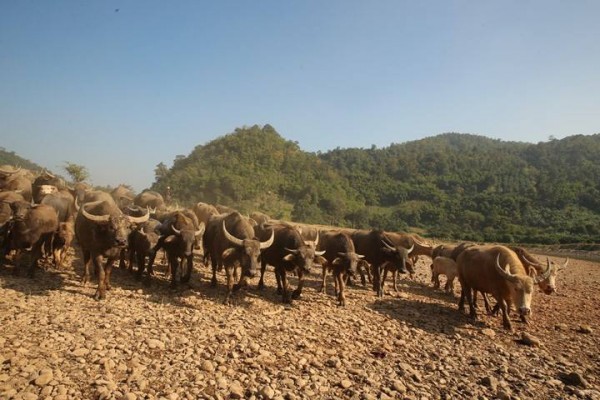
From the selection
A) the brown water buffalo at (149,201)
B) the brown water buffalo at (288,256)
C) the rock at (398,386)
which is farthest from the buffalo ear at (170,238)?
the brown water buffalo at (149,201)

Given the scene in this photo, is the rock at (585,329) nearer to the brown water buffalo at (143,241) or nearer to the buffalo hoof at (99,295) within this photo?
the brown water buffalo at (143,241)

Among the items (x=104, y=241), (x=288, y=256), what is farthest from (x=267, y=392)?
(x=104, y=241)

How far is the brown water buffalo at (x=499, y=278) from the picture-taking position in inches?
340

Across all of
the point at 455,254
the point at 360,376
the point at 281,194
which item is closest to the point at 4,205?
the point at 360,376

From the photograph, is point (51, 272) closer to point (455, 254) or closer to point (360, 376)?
point (360, 376)

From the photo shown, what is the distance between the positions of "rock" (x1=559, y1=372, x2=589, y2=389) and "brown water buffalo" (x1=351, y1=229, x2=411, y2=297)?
18.4 ft

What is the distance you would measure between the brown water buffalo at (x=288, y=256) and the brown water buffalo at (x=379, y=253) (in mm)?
2820

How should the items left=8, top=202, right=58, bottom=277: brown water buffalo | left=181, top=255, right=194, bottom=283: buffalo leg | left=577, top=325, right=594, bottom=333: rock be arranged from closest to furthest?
1. left=8, top=202, right=58, bottom=277: brown water buffalo
2. left=577, top=325, right=594, bottom=333: rock
3. left=181, top=255, right=194, bottom=283: buffalo leg

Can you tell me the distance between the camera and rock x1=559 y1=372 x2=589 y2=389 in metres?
6.44

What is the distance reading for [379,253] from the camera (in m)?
12.6

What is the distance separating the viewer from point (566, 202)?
274 ft

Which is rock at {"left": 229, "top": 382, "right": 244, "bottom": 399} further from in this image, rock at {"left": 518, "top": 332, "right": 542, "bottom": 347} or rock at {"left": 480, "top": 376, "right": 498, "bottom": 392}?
rock at {"left": 518, "top": 332, "right": 542, "bottom": 347}

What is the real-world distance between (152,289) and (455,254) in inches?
466

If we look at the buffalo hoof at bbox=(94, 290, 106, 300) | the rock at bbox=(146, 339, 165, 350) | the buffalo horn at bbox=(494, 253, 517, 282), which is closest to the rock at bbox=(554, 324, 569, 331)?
the buffalo horn at bbox=(494, 253, 517, 282)
